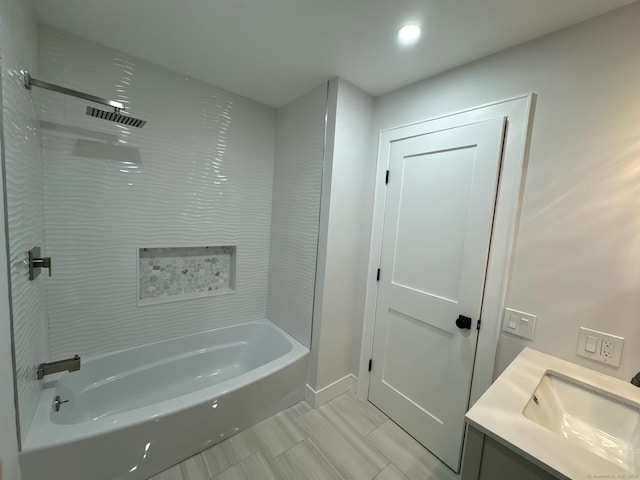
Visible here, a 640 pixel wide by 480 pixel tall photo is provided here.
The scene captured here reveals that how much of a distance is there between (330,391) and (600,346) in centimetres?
162

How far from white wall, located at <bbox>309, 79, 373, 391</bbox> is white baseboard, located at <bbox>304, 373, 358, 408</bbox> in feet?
0.10

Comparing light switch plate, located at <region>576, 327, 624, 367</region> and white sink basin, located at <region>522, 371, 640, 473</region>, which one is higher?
light switch plate, located at <region>576, 327, 624, 367</region>

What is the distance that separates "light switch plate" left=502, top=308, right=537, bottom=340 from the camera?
1267 millimetres

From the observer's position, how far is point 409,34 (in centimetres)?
130

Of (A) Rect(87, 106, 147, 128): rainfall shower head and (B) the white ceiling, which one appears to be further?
(A) Rect(87, 106, 147, 128): rainfall shower head

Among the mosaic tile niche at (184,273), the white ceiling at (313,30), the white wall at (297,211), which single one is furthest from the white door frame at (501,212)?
the mosaic tile niche at (184,273)

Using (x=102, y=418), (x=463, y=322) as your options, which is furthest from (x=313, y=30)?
(x=102, y=418)

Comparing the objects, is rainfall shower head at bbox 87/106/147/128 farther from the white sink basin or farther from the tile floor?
the white sink basin

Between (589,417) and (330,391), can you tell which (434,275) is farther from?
(330,391)

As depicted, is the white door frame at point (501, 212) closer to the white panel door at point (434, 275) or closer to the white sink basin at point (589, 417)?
the white panel door at point (434, 275)

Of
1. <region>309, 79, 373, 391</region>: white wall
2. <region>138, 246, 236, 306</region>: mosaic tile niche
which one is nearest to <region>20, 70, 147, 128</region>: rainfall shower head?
<region>138, 246, 236, 306</region>: mosaic tile niche

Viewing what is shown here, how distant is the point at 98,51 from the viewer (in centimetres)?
158

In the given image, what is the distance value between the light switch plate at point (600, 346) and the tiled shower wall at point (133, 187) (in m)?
2.20

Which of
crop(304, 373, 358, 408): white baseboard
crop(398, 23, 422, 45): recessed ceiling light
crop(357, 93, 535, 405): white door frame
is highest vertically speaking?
crop(398, 23, 422, 45): recessed ceiling light
